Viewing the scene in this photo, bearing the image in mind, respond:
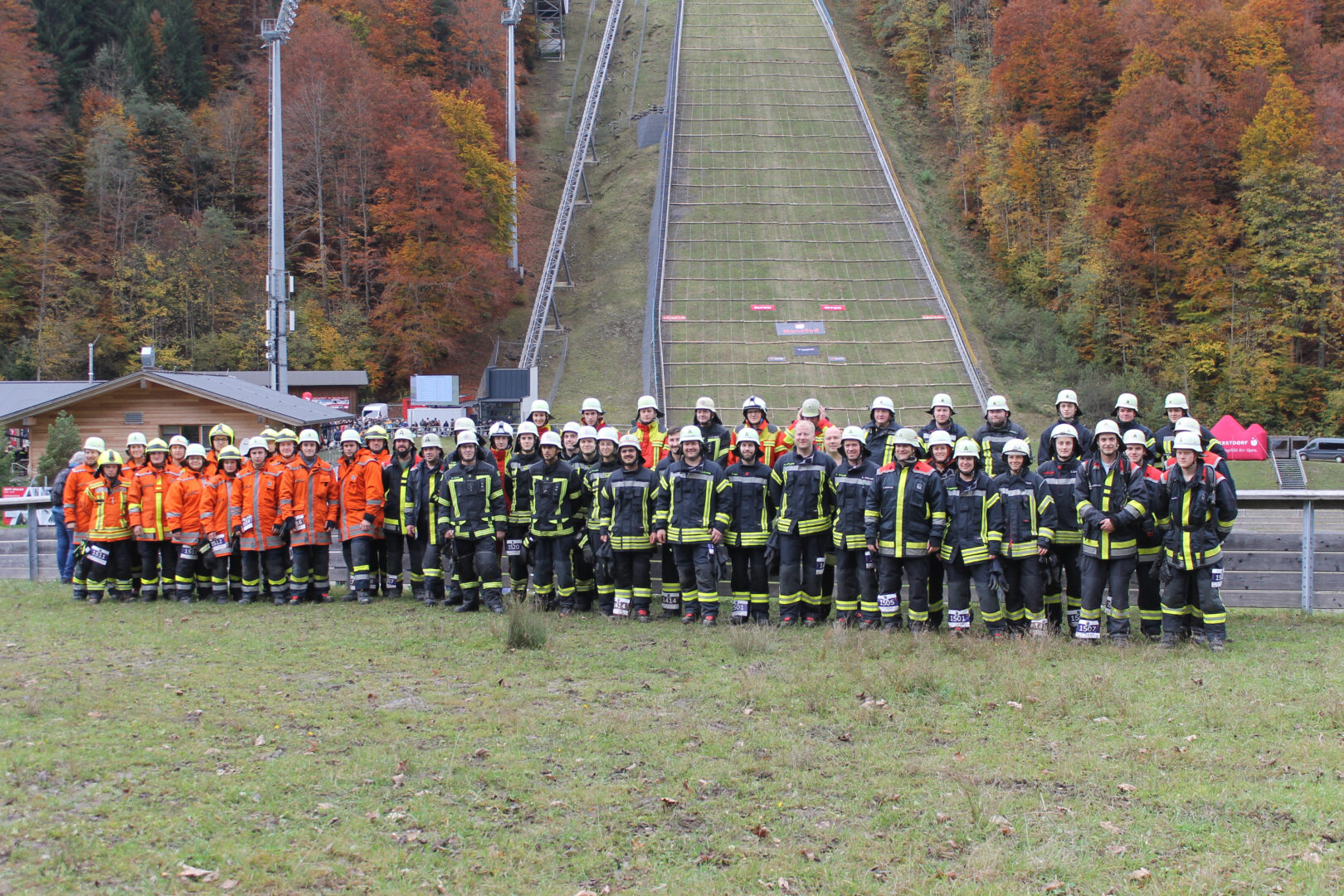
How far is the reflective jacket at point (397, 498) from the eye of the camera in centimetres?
1156

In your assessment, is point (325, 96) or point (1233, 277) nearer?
point (1233, 277)

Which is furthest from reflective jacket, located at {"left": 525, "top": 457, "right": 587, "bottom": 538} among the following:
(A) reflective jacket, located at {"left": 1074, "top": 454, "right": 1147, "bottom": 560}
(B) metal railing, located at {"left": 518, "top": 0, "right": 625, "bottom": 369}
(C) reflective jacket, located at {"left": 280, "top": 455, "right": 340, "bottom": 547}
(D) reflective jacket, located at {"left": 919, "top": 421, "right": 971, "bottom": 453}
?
(B) metal railing, located at {"left": 518, "top": 0, "right": 625, "bottom": 369}

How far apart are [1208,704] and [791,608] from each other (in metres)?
4.33

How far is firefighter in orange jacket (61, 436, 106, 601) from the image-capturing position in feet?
38.8

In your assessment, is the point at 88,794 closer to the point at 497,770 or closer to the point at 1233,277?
the point at 497,770

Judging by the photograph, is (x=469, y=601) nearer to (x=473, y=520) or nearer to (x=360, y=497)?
(x=473, y=520)

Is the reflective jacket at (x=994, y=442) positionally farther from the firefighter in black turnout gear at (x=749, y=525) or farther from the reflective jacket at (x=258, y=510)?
the reflective jacket at (x=258, y=510)

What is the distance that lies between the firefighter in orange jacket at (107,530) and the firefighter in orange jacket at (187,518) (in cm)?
60

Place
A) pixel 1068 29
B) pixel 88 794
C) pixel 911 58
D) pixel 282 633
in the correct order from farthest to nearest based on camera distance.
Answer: pixel 911 58 < pixel 1068 29 < pixel 282 633 < pixel 88 794

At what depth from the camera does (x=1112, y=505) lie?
8945 mm

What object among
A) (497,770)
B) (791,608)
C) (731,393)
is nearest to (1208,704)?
(791,608)

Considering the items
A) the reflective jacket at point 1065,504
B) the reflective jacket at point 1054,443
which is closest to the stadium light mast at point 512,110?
the reflective jacket at point 1054,443

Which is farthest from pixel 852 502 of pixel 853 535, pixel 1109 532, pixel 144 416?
pixel 144 416

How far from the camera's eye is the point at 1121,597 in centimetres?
892
